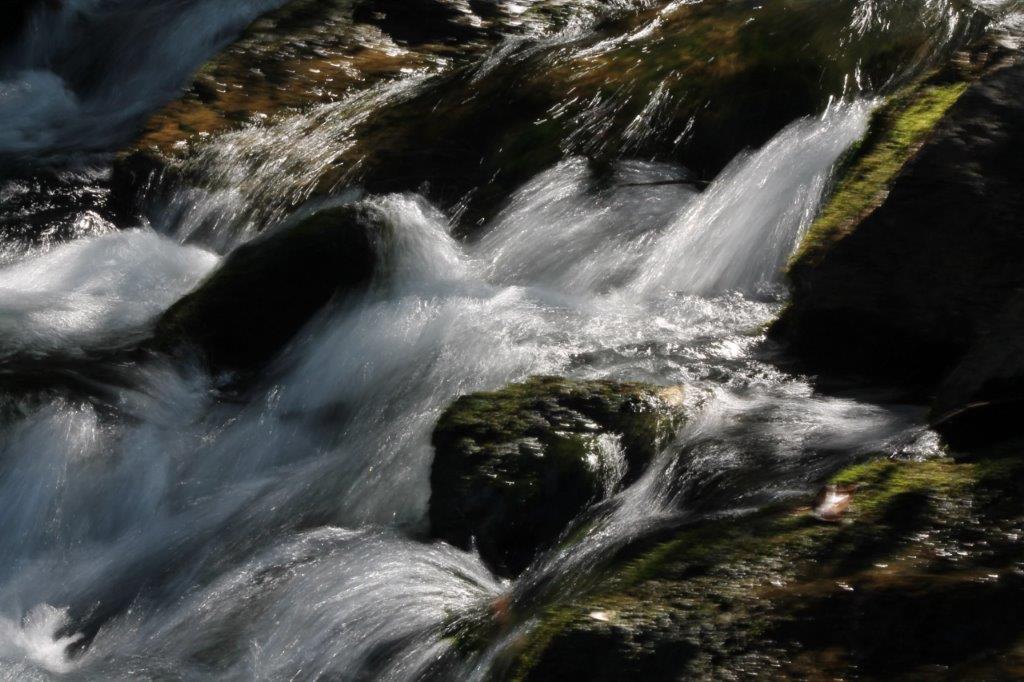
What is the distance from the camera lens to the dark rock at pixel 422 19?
798cm

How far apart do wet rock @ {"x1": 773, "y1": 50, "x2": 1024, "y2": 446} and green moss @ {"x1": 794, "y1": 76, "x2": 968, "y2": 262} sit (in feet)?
0.05

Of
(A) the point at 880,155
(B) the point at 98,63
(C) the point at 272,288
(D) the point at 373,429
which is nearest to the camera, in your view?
(D) the point at 373,429

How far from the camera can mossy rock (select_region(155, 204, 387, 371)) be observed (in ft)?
17.0

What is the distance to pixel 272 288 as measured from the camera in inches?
211

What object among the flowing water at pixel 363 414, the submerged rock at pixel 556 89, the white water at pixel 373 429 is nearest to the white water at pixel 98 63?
the submerged rock at pixel 556 89

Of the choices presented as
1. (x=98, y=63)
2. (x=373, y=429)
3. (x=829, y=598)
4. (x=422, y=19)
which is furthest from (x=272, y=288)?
(x=98, y=63)

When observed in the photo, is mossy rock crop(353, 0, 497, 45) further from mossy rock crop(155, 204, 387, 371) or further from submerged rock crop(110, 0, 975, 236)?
mossy rock crop(155, 204, 387, 371)

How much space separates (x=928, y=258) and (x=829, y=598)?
188 cm

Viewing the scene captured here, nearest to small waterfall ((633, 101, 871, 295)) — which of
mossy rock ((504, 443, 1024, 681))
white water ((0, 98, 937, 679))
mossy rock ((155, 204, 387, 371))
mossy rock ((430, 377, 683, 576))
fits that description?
white water ((0, 98, 937, 679))

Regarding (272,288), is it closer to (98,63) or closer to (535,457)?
(535,457)

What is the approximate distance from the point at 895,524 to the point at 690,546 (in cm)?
47

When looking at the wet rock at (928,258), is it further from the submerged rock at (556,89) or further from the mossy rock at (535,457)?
the submerged rock at (556,89)

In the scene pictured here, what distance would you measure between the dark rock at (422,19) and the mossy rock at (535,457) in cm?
440

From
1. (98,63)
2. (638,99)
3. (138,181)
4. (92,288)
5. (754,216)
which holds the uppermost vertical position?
(638,99)
